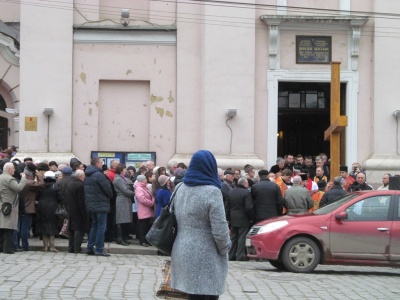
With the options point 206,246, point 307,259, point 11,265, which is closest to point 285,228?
point 307,259

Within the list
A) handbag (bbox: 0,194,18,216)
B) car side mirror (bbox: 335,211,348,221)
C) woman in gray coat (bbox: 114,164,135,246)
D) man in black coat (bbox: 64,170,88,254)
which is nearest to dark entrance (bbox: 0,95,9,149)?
woman in gray coat (bbox: 114,164,135,246)

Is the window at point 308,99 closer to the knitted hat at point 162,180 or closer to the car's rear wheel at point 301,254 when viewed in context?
the knitted hat at point 162,180

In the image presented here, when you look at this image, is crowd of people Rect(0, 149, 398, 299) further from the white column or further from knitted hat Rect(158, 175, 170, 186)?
the white column

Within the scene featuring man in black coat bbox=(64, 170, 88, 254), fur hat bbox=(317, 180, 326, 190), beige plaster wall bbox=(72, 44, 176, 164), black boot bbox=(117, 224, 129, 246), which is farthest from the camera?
beige plaster wall bbox=(72, 44, 176, 164)

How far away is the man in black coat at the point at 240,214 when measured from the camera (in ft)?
64.0

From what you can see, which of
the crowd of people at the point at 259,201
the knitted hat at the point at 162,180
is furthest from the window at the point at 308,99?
the knitted hat at the point at 162,180

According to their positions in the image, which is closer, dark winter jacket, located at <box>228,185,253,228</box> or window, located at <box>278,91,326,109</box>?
dark winter jacket, located at <box>228,185,253,228</box>

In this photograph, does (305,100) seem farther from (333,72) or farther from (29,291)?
(29,291)

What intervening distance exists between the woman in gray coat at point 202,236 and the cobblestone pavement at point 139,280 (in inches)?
166

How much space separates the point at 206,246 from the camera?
8109 millimetres

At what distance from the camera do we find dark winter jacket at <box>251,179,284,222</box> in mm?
19469

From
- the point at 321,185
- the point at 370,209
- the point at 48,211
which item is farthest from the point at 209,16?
the point at 370,209

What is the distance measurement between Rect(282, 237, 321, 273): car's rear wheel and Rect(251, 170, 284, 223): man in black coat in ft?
8.79

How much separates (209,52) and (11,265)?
1207 cm
